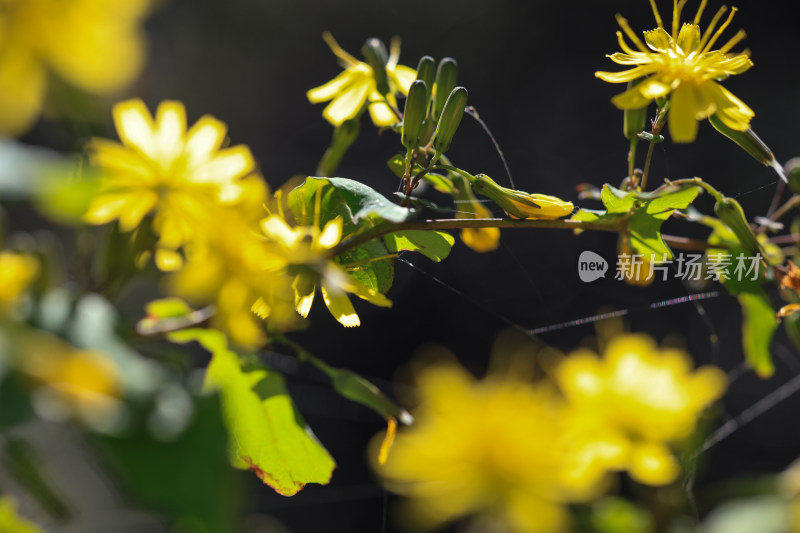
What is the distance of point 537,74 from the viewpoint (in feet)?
5.04

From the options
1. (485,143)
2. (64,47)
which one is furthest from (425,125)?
(485,143)

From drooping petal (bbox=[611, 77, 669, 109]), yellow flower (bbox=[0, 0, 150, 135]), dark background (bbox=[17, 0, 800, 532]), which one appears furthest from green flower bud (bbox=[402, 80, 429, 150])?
dark background (bbox=[17, 0, 800, 532])

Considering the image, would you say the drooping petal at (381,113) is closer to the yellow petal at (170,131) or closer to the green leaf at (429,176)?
the green leaf at (429,176)

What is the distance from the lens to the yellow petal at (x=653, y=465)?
338 millimetres

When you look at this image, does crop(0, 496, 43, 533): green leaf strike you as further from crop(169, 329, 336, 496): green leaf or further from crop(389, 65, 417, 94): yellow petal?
crop(389, 65, 417, 94): yellow petal

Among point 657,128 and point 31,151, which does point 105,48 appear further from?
point 657,128

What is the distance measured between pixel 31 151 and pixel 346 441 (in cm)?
124

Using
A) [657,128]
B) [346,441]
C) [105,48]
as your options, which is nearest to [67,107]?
[105,48]

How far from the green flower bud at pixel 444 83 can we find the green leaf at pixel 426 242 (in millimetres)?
82

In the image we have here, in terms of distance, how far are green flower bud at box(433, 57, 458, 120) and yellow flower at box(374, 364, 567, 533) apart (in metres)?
0.21

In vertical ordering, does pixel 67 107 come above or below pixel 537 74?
above

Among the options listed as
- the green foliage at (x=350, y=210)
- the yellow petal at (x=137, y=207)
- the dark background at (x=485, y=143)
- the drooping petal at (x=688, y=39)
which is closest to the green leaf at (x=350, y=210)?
the green foliage at (x=350, y=210)

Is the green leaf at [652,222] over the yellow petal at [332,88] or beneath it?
beneath

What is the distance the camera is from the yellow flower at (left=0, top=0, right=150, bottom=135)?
0.16 metres
